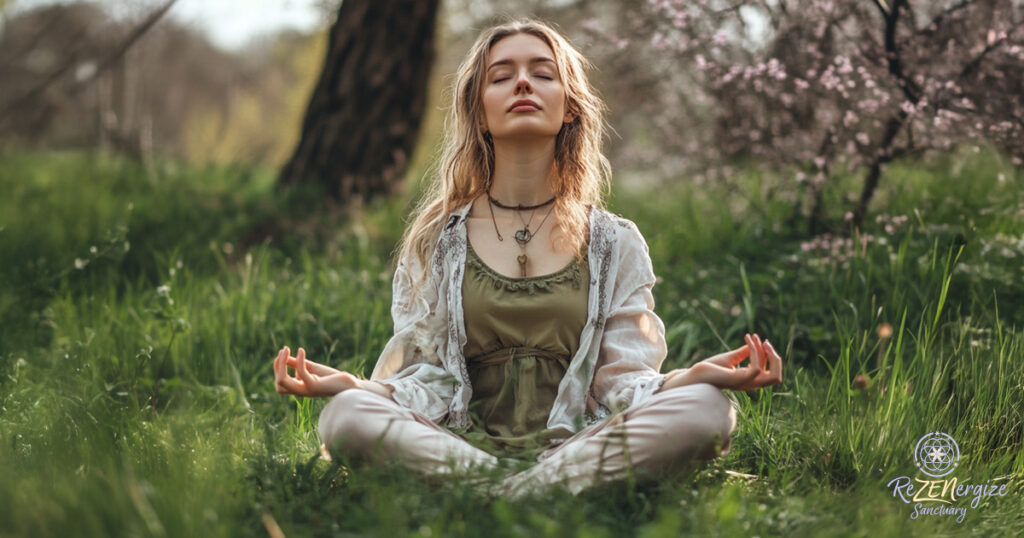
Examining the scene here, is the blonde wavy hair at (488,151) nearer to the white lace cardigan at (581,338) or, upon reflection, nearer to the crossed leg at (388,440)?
the white lace cardigan at (581,338)

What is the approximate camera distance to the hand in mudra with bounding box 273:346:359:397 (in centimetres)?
225

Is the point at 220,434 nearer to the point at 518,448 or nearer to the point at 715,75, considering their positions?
the point at 518,448

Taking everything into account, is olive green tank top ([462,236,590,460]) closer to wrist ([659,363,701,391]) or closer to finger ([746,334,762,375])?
wrist ([659,363,701,391])

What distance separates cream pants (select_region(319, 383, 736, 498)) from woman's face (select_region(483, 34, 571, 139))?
0.97m

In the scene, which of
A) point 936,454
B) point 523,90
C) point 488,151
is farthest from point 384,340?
point 936,454

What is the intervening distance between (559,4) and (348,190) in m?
3.26

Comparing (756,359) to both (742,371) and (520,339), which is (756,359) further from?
(520,339)

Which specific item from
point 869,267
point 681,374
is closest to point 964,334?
point 869,267

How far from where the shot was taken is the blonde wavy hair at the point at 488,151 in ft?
9.26

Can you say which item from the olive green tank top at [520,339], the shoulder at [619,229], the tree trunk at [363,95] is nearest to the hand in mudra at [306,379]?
the olive green tank top at [520,339]

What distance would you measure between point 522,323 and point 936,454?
1.34 m

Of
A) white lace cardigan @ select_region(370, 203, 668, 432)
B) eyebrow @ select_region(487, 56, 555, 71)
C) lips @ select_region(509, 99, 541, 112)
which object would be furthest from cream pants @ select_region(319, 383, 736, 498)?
eyebrow @ select_region(487, 56, 555, 71)

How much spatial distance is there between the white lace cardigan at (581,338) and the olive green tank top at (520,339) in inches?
1.8

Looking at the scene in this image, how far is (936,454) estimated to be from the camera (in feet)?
8.30
